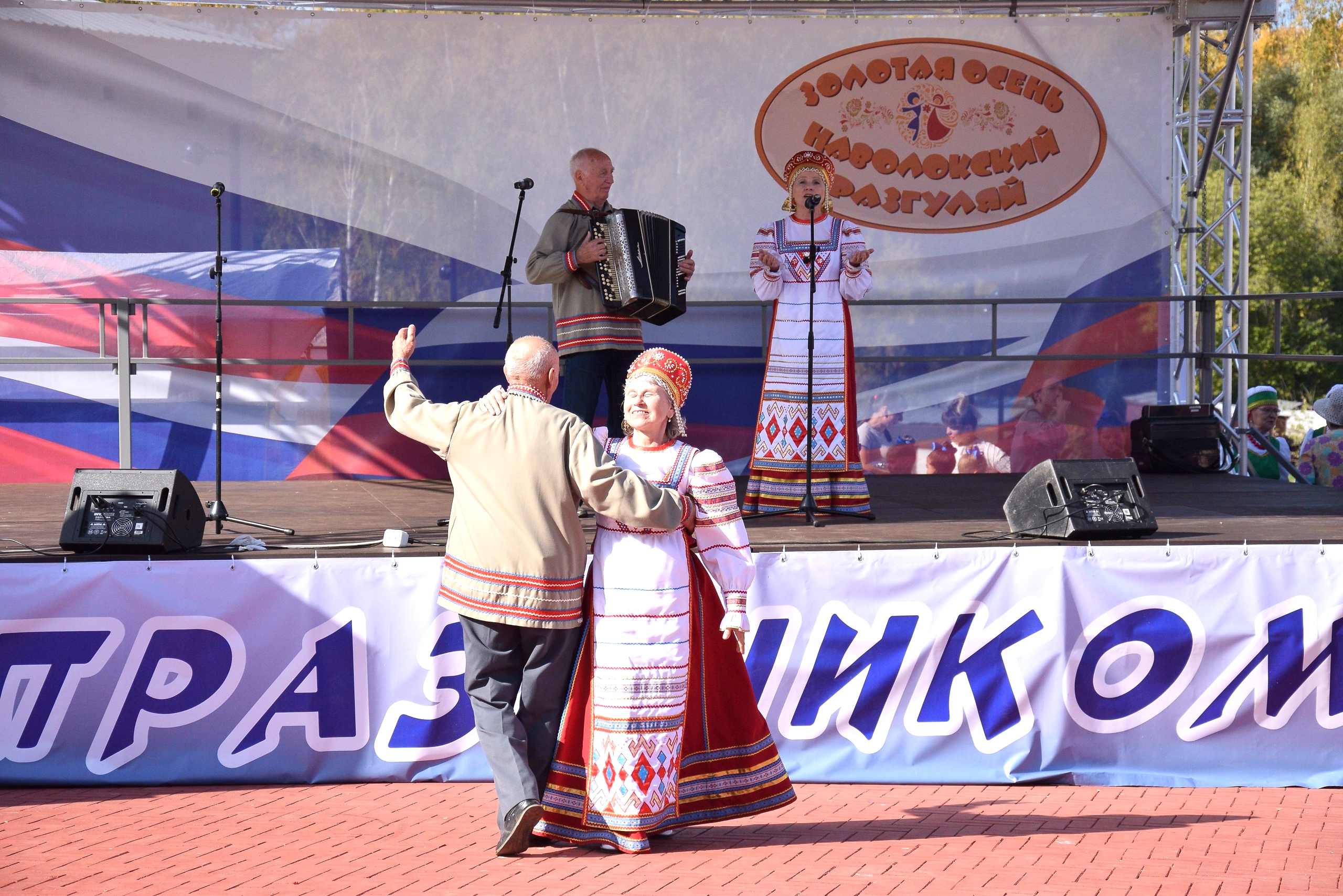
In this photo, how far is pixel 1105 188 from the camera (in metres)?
8.30

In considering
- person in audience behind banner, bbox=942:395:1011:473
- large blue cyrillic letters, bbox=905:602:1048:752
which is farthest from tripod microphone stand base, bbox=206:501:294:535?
person in audience behind banner, bbox=942:395:1011:473

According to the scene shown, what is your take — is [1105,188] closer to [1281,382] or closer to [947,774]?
[947,774]

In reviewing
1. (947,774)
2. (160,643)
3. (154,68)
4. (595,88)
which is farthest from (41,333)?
(947,774)

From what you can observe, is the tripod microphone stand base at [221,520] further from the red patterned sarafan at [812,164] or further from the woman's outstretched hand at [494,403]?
the red patterned sarafan at [812,164]

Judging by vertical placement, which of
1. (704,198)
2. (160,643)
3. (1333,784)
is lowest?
(1333,784)

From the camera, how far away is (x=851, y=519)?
5.66 m

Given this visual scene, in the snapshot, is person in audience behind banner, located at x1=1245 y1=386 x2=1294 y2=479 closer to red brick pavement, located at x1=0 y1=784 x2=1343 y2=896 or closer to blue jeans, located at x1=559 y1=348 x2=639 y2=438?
blue jeans, located at x1=559 y1=348 x2=639 y2=438

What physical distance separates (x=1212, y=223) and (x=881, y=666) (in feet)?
16.8

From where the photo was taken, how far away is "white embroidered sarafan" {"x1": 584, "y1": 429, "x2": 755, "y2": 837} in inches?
136

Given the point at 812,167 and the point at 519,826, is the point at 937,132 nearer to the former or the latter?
the point at 812,167

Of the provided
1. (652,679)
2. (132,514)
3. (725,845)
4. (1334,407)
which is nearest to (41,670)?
(132,514)

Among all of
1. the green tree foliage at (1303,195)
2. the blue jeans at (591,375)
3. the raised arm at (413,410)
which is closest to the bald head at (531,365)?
the raised arm at (413,410)

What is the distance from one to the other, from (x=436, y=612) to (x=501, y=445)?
3.61ft

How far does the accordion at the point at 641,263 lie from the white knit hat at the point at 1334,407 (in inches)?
191
